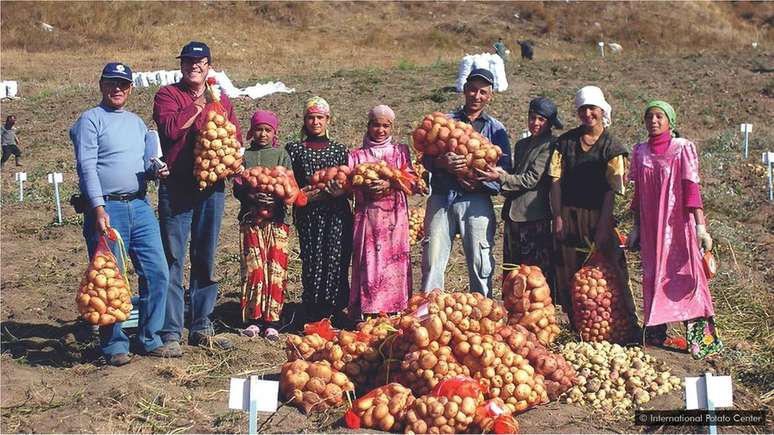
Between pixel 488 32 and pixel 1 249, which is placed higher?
pixel 488 32

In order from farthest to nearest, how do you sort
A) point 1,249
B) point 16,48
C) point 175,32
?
point 175,32
point 16,48
point 1,249

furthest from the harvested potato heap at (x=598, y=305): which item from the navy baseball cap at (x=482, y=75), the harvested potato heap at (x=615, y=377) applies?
the navy baseball cap at (x=482, y=75)

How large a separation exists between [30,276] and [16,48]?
64.7 ft

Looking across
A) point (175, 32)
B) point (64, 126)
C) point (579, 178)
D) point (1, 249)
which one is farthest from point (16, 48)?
point (579, 178)

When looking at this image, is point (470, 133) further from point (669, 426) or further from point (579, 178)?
point (669, 426)

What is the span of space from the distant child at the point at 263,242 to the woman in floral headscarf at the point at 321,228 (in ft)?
0.42

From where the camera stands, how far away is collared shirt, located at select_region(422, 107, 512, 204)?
520 centimetres

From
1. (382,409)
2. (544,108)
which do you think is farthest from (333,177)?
(382,409)

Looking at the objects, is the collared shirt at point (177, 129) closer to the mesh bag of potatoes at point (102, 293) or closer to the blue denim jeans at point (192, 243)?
the blue denim jeans at point (192, 243)

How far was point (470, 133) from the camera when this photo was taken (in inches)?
198

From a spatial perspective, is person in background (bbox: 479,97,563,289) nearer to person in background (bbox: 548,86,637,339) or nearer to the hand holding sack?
person in background (bbox: 548,86,637,339)

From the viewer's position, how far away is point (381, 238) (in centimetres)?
535

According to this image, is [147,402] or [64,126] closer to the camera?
[147,402]

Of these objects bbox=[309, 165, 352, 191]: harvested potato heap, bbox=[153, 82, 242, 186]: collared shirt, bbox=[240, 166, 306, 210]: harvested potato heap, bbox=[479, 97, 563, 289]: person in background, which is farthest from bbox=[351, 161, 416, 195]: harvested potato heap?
bbox=[153, 82, 242, 186]: collared shirt
